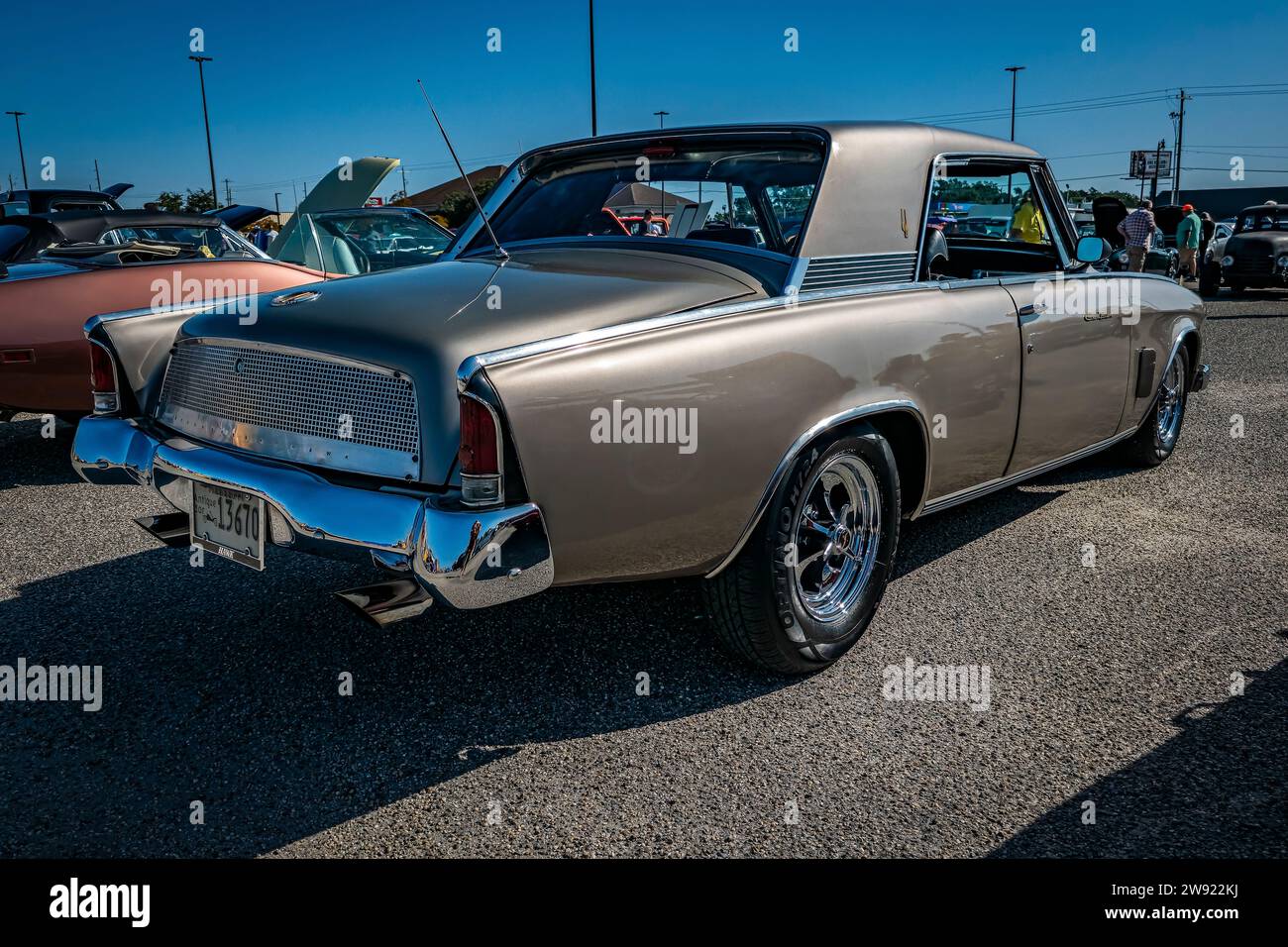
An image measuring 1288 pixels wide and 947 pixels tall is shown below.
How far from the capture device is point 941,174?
3506 millimetres

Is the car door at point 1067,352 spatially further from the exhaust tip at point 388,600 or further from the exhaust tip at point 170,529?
the exhaust tip at point 170,529

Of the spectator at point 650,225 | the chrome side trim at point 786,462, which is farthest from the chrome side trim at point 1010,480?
the spectator at point 650,225

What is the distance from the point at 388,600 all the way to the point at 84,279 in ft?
12.8

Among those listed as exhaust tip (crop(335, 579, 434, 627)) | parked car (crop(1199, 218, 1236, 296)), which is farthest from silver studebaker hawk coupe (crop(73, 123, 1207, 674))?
parked car (crop(1199, 218, 1236, 296))

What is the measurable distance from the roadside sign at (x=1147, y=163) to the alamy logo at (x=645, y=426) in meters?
73.9

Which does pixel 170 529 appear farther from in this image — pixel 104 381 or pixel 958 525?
pixel 958 525

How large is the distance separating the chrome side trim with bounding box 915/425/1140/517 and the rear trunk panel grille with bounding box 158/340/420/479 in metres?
1.79

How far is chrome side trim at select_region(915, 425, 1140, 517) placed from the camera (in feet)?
11.3

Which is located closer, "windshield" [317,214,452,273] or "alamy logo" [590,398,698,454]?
"alamy logo" [590,398,698,454]

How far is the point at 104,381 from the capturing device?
3158 millimetres

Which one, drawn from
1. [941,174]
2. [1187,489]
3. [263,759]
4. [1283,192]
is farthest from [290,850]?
[1283,192]

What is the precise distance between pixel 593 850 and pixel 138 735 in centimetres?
130
